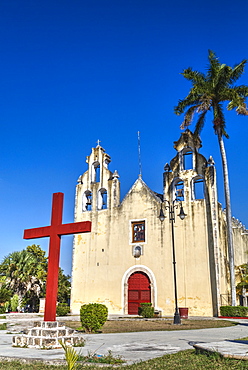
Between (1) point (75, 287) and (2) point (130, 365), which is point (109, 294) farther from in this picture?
(2) point (130, 365)

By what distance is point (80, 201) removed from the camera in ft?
100

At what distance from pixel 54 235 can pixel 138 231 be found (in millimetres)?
17634

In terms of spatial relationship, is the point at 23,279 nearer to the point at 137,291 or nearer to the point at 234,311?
the point at 137,291

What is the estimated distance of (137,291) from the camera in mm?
26141

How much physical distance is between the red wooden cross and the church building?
13666mm

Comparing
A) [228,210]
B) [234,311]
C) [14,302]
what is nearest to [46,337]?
[234,311]

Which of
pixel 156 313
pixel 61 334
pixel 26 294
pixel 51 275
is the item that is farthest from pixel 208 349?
pixel 26 294

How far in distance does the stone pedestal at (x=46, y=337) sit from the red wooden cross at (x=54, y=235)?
0.37m

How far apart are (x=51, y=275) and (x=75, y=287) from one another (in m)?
19.5

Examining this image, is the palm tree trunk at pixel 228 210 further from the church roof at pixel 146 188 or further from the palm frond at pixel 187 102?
the church roof at pixel 146 188

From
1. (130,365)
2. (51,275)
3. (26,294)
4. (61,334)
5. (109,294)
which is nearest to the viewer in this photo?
(130,365)

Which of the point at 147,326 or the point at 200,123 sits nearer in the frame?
the point at 147,326

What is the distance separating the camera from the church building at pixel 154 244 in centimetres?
2423

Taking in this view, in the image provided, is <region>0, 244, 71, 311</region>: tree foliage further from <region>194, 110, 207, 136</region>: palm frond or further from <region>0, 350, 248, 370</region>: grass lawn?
<region>0, 350, 248, 370</region>: grass lawn
